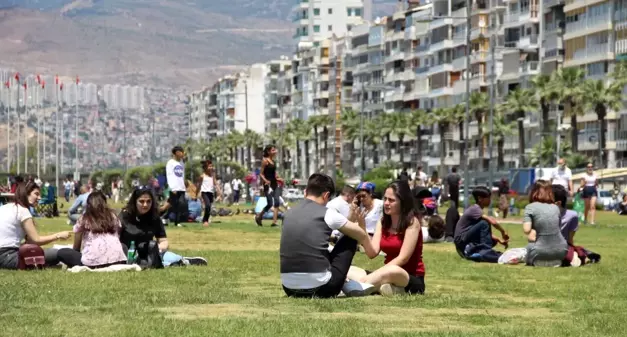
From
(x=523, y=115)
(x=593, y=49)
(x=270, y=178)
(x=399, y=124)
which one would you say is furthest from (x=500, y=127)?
(x=270, y=178)

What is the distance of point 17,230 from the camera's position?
867 inches

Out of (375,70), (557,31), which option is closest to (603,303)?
(557,31)

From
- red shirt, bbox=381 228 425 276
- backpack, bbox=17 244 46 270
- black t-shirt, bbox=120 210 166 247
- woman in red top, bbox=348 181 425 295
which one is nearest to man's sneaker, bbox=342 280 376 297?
woman in red top, bbox=348 181 425 295

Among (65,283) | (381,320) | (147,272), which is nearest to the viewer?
(381,320)

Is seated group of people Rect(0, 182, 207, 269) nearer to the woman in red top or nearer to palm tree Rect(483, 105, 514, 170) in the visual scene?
the woman in red top

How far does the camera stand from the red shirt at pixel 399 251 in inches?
720

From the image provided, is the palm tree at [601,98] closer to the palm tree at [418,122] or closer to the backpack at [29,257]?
the palm tree at [418,122]

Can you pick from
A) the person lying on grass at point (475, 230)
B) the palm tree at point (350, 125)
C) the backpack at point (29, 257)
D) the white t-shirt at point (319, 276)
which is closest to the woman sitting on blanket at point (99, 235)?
the backpack at point (29, 257)

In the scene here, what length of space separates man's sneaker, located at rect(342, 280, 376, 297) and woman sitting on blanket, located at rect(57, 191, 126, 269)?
482 cm

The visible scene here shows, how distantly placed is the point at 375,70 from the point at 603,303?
176214mm

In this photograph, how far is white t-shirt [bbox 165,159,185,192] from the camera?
128ft

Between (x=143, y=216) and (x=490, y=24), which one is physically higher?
(x=490, y=24)

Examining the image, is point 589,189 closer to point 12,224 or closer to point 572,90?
point 12,224

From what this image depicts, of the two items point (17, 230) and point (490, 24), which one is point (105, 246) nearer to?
point (17, 230)
